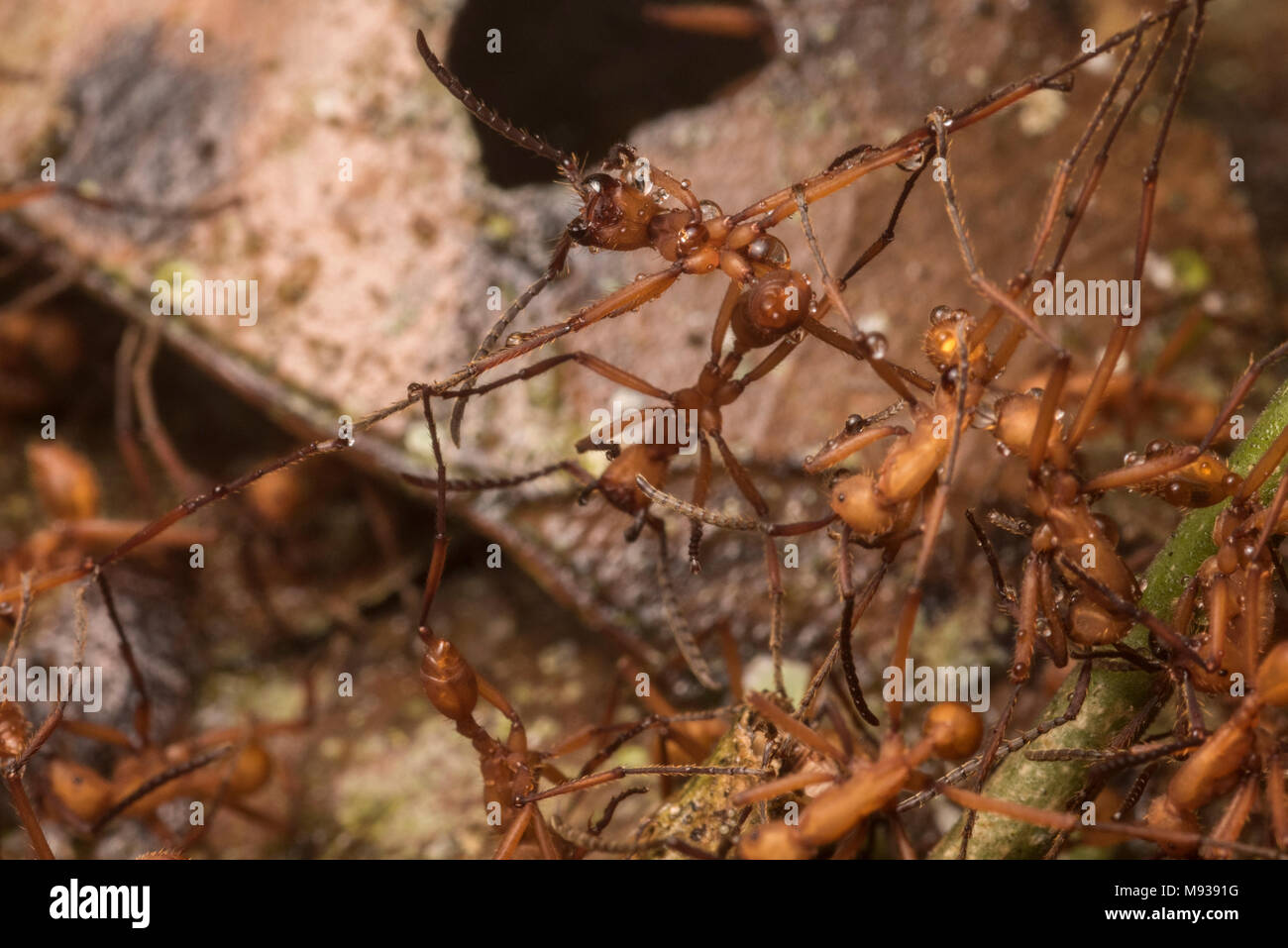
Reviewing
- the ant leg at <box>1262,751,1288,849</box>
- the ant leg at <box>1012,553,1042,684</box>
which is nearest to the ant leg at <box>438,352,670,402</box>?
the ant leg at <box>1012,553,1042,684</box>

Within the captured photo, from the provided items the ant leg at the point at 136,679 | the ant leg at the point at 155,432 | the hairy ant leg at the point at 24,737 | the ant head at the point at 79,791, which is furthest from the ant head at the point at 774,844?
the ant leg at the point at 155,432

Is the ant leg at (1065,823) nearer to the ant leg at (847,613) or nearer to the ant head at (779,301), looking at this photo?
the ant leg at (847,613)

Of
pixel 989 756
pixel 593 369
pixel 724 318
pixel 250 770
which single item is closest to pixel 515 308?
pixel 593 369

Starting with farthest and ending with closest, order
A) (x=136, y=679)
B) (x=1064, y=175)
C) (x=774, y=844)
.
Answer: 1. (x=136, y=679)
2. (x=1064, y=175)
3. (x=774, y=844)

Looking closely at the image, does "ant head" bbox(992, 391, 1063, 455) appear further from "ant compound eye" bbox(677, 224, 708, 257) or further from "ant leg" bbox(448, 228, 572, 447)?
"ant leg" bbox(448, 228, 572, 447)

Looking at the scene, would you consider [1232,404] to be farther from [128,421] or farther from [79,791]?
[128,421]

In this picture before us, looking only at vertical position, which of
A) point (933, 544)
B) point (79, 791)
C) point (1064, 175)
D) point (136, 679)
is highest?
point (1064, 175)

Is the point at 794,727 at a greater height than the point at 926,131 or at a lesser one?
lesser
